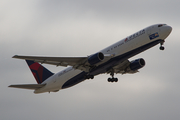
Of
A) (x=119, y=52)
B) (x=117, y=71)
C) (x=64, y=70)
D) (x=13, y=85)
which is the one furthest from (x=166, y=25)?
(x=13, y=85)

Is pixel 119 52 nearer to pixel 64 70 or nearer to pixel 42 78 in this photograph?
pixel 64 70

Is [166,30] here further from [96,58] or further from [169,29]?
[96,58]

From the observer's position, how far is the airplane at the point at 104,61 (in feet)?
111

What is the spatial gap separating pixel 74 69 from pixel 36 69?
1072cm

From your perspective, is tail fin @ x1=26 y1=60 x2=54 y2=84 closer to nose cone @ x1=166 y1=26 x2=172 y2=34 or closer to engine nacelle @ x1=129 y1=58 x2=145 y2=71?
engine nacelle @ x1=129 y1=58 x2=145 y2=71

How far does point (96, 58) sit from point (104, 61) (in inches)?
66.6

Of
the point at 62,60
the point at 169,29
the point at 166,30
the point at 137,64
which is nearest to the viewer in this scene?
the point at 166,30

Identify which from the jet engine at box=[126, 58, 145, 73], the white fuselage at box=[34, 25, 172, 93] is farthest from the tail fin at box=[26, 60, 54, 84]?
the jet engine at box=[126, 58, 145, 73]

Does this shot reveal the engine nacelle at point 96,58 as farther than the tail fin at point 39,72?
No

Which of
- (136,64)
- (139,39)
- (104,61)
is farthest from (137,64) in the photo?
(139,39)

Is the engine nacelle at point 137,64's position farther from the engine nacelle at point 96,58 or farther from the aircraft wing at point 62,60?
the aircraft wing at point 62,60

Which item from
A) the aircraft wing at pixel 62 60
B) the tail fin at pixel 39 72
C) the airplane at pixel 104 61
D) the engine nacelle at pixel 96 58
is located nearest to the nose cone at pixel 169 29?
the airplane at pixel 104 61

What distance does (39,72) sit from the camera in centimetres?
4553

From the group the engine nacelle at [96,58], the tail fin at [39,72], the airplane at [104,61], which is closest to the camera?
the airplane at [104,61]
